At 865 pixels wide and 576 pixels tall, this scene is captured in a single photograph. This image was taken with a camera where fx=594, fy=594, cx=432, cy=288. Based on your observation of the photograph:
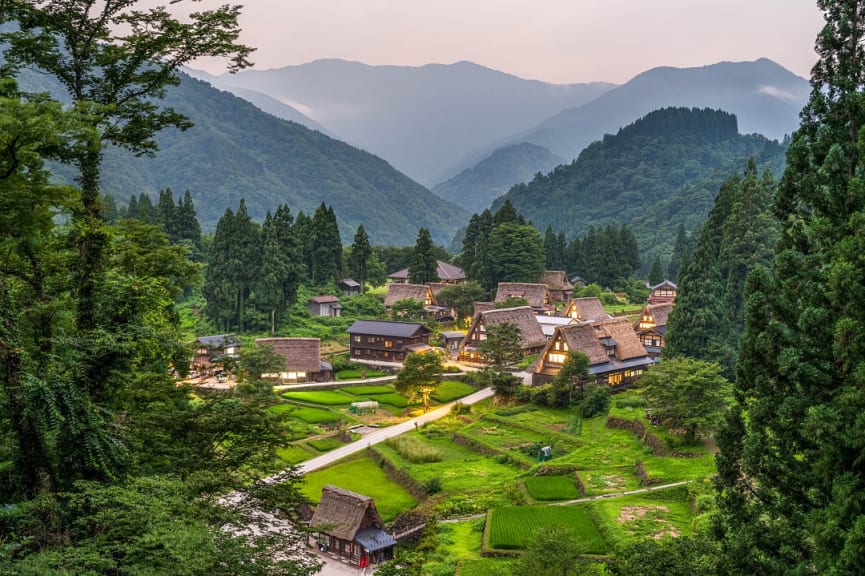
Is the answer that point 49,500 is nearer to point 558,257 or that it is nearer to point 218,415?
point 218,415

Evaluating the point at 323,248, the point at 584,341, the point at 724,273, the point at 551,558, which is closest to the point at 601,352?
the point at 584,341

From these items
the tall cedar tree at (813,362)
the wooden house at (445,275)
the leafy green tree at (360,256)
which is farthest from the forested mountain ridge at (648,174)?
the tall cedar tree at (813,362)

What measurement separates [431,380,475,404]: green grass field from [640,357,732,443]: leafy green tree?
15.6 m

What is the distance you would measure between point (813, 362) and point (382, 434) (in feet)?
88.9

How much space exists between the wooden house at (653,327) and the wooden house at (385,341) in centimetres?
1886

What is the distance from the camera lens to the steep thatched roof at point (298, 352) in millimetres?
45719

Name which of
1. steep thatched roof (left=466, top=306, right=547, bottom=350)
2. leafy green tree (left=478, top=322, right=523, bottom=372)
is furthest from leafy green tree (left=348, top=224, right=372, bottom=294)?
leafy green tree (left=478, top=322, right=523, bottom=372)

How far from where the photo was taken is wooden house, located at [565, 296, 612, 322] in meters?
55.2

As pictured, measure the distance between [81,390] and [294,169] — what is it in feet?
595

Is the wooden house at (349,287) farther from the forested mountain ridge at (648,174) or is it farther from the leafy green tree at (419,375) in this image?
the forested mountain ridge at (648,174)

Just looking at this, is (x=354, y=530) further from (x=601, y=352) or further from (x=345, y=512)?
(x=601, y=352)

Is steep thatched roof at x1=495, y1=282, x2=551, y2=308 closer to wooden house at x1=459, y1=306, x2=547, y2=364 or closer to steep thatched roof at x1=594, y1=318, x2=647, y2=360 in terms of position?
wooden house at x1=459, y1=306, x2=547, y2=364

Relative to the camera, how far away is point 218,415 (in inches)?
523

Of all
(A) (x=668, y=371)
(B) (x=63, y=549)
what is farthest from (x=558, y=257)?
(B) (x=63, y=549)
